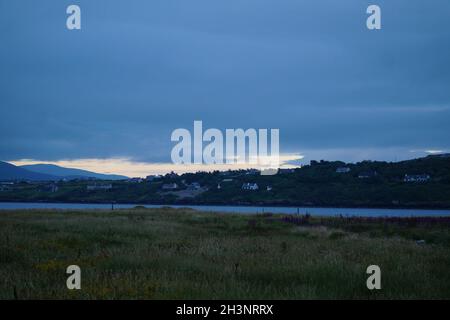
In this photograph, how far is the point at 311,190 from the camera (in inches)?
5551

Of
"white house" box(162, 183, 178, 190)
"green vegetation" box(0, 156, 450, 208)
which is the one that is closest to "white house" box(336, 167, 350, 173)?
"green vegetation" box(0, 156, 450, 208)

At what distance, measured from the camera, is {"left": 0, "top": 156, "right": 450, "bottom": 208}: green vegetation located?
127 m

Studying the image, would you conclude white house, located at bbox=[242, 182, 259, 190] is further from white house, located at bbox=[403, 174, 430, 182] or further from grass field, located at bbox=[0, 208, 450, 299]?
grass field, located at bbox=[0, 208, 450, 299]

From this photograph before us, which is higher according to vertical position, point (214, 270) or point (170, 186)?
point (170, 186)

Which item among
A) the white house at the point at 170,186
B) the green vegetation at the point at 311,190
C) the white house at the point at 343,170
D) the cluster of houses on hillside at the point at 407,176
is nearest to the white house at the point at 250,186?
the green vegetation at the point at 311,190

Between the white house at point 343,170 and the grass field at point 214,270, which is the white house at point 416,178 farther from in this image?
the grass field at point 214,270

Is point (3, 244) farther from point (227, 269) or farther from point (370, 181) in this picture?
point (370, 181)

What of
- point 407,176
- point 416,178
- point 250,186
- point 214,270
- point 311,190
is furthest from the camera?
point 250,186

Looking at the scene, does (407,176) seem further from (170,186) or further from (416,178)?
(170,186)

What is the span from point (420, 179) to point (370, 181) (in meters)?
14.7

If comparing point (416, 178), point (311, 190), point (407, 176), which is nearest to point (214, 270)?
point (311, 190)

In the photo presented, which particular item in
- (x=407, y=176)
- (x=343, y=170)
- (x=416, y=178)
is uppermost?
(x=343, y=170)

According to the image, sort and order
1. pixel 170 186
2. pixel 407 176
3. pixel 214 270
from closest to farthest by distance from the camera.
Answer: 1. pixel 214 270
2. pixel 407 176
3. pixel 170 186
